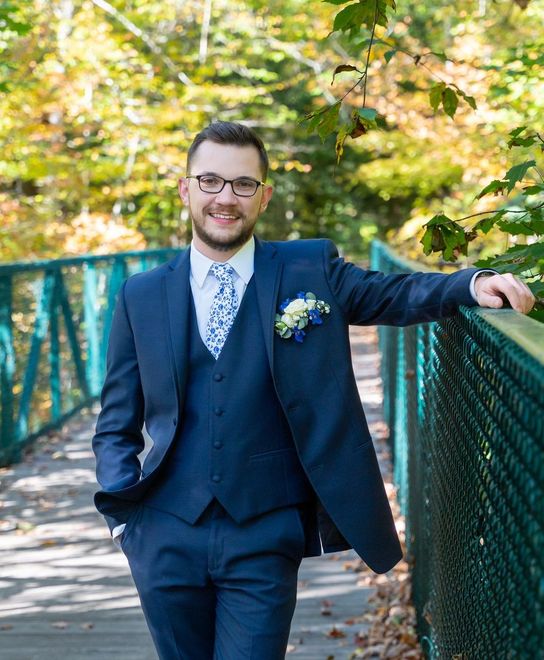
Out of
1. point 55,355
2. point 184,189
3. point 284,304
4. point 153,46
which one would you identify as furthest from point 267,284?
point 153,46

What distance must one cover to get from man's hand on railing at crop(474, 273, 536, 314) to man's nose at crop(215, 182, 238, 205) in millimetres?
815

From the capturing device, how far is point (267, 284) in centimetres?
338

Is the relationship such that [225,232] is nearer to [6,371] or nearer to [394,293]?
[394,293]

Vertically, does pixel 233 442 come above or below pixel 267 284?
below

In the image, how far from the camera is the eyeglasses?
3.33m

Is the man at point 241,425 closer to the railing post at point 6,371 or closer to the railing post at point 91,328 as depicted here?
the railing post at point 6,371

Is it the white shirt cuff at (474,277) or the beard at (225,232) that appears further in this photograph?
the beard at (225,232)

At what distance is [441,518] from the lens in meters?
3.94

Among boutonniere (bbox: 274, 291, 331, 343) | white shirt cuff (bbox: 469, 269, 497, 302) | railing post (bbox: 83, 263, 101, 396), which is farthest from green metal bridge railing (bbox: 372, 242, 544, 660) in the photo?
railing post (bbox: 83, 263, 101, 396)

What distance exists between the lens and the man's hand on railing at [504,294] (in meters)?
2.80

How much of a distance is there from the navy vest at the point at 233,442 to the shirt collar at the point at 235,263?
0.12 m

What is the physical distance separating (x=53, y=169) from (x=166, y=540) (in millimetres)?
15963

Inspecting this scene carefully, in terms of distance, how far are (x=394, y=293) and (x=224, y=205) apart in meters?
0.57

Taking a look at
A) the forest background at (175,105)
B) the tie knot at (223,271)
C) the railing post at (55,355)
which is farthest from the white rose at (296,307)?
the forest background at (175,105)
